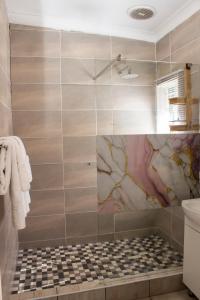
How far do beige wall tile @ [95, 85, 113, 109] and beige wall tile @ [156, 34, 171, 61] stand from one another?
2.60 feet

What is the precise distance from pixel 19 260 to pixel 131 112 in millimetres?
1725

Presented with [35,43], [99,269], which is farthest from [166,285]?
[35,43]

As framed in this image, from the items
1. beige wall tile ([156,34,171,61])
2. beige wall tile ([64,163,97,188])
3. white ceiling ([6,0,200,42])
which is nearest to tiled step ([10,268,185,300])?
beige wall tile ([64,163,97,188])

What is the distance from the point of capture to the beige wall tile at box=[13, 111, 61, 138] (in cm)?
238

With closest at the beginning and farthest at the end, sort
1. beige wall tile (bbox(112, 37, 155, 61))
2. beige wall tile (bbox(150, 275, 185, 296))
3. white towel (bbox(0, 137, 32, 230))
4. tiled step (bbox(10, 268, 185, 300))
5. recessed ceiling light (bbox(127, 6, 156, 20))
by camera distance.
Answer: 1. white towel (bbox(0, 137, 32, 230))
2. tiled step (bbox(10, 268, 185, 300))
3. beige wall tile (bbox(150, 275, 185, 296))
4. recessed ceiling light (bbox(127, 6, 156, 20))
5. beige wall tile (bbox(112, 37, 155, 61))

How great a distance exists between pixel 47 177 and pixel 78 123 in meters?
0.65

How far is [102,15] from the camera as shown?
7.82 feet

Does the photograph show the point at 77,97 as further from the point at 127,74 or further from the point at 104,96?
the point at 127,74

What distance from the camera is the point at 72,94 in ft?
8.00

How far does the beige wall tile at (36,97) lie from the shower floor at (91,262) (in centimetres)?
146

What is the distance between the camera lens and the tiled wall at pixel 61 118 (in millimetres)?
2363

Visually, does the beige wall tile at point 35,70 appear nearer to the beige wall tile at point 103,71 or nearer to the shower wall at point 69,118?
the shower wall at point 69,118

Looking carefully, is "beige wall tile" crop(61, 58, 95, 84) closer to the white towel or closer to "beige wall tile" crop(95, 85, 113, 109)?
"beige wall tile" crop(95, 85, 113, 109)

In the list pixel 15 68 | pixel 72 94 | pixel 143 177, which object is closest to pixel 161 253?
pixel 143 177
